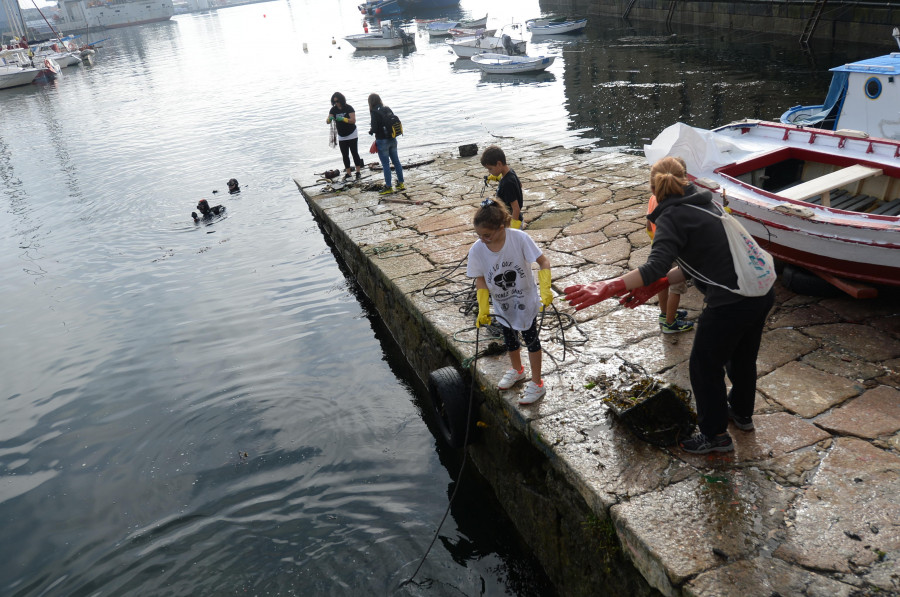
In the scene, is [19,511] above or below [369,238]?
below

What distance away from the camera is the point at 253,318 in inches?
375

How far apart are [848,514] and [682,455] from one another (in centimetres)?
93

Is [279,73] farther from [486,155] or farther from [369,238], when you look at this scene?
[486,155]

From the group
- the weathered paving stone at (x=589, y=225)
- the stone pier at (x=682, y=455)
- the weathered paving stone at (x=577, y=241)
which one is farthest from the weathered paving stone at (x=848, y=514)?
the weathered paving stone at (x=589, y=225)

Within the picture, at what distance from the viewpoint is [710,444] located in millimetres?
3855

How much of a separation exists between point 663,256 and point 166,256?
37.0ft

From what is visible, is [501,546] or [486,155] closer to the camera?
[501,546]

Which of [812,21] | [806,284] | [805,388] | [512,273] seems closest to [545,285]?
[512,273]

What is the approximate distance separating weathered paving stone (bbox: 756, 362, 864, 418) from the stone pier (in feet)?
0.04

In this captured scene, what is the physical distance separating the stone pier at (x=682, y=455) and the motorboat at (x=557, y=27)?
3456 centimetres

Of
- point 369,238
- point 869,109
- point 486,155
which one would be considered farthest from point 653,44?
point 486,155

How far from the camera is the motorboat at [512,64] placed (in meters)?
27.1

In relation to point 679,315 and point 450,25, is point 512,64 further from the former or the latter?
point 450,25

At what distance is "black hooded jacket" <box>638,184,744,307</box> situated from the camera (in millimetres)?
3359
